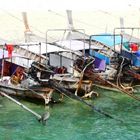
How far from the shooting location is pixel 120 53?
1448 inches

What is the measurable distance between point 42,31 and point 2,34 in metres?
4.22

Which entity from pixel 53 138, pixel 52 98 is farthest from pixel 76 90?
pixel 53 138

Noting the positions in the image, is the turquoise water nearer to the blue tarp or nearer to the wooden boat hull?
the wooden boat hull

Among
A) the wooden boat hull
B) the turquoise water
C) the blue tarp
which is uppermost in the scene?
the blue tarp

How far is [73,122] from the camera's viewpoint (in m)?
26.7

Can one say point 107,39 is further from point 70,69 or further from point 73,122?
point 73,122

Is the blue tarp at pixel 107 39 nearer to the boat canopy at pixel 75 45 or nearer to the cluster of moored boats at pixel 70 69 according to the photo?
the cluster of moored boats at pixel 70 69

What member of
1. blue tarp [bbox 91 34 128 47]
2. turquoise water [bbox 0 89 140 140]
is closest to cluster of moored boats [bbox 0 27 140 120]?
blue tarp [bbox 91 34 128 47]

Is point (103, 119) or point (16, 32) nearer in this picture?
point (103, 119)

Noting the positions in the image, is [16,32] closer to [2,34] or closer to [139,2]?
[2,34]

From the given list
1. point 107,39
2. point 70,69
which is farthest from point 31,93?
point 107,39

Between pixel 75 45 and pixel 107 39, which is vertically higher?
pixel 107 39

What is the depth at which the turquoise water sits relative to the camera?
80.7 feet

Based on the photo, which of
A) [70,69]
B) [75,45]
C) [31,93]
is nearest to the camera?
[31,93]
